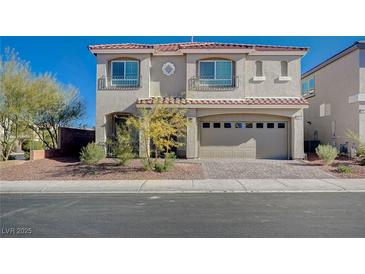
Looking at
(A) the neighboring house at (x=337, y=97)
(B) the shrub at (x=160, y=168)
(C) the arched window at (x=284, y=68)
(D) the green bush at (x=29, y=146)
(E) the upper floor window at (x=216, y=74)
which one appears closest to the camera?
(B) the shrub at (x=160, y=168)

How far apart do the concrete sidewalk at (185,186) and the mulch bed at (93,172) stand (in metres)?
0.74

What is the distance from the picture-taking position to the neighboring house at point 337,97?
1653cm

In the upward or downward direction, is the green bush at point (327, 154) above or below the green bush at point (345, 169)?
above

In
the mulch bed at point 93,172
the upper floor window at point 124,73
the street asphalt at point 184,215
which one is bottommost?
the street asphalt at point 184,215

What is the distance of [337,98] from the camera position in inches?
742

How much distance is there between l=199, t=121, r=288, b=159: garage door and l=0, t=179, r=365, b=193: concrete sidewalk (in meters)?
5.56

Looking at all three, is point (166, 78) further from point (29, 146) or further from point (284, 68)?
point (29, 146)

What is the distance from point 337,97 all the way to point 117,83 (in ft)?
49.4

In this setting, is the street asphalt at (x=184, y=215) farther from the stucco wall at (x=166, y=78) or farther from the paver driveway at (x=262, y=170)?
the stucco wall at (x=166, y=78)

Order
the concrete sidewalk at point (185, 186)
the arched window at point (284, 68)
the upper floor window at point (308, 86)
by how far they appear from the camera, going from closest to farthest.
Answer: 1. the concrete sidewalk at point (185, 186)
2. the arched window at point (284, 68)
3. the upper floor window at point (308, 86)

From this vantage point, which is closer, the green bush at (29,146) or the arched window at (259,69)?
the green bush at (29,146)

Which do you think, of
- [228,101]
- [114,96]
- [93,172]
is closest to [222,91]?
[228,101]

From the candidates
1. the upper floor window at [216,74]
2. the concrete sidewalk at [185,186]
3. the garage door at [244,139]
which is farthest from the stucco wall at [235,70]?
the concrete sidewalk at [185,186]

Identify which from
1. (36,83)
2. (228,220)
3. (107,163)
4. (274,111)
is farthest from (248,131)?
(36,83)
